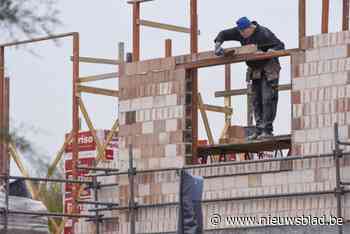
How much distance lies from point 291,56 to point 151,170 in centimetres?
281

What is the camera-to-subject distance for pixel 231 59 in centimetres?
2036

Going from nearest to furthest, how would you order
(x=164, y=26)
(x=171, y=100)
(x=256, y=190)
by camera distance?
(x=256, y=190) → (x=171, y=100) → (x=164, y=26)

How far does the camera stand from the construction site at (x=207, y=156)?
19266mm

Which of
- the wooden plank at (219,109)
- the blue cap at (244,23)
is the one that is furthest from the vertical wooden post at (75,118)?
the blue cap at (244,23)

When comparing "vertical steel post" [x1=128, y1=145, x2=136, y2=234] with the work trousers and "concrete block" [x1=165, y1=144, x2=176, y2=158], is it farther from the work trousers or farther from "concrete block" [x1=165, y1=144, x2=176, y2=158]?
the work trousers

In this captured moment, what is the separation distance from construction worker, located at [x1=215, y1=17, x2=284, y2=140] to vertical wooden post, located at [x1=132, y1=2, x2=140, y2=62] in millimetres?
1786

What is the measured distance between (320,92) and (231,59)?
1.50 m

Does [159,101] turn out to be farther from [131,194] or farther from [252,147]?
[252,147]

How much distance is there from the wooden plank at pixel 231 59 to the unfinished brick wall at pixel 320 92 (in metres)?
0.23

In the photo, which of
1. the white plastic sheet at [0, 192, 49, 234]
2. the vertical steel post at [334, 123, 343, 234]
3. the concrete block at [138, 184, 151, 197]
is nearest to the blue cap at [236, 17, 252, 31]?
the vertical steel post at [334, 123, 343, 234]

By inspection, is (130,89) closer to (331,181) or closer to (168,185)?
(168,185)

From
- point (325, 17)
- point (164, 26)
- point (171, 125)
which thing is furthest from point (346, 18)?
point (164, 26)

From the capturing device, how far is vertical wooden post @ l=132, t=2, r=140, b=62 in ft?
71.5

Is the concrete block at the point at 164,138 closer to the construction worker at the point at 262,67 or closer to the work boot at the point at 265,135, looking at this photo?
the construction worker at the point at 262,67
